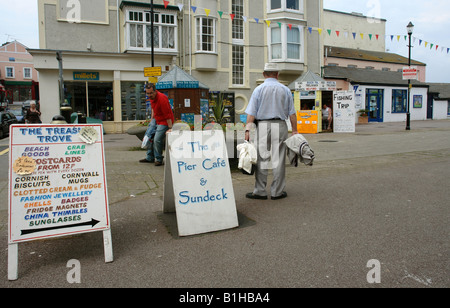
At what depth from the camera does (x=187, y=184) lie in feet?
13.9

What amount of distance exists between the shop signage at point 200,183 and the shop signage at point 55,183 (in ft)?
2.77

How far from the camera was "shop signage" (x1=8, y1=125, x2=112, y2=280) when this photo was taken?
334cm

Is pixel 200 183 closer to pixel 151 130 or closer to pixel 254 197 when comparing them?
pixel 254 197

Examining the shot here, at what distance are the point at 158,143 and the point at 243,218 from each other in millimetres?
4079

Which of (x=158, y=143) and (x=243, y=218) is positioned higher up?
(x=158, y=143)

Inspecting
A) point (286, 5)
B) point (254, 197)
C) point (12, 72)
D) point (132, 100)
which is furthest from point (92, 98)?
point (12, 72)

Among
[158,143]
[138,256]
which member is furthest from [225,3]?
[138,256]

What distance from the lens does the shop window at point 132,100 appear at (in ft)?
72.8

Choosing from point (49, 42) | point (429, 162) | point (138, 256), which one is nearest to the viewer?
point (138, 256)

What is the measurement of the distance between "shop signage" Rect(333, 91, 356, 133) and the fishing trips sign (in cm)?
1653

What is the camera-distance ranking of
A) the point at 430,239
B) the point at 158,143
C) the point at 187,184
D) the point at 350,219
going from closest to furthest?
the point at 430,239 → the point at 187,184 → the point at 350,219 → the point at 158,143

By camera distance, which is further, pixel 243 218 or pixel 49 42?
pixel 49 42

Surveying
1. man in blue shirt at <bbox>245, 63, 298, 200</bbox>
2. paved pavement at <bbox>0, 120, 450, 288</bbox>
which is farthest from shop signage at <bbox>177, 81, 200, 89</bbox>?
man in blue shirt at <bbox>245, 63, 298, 200</bbox>
